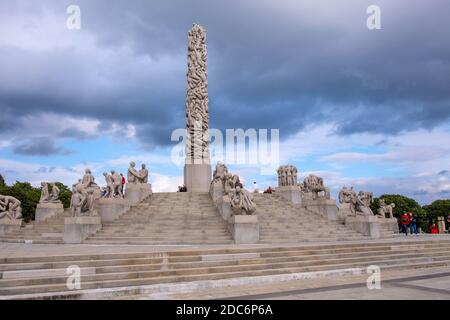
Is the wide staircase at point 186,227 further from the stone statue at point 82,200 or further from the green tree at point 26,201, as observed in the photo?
the green tree at point 26,201

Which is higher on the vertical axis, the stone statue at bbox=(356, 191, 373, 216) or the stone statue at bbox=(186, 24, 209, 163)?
the stone statue at bbox=(186, 24, 209, 163)

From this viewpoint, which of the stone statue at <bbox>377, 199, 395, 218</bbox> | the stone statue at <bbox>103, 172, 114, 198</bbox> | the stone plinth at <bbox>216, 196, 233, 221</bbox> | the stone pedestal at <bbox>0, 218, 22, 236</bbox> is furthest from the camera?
the stone statue at <bbox>377, 199, 395, 218</bbox>

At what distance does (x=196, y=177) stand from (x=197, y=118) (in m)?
5.38

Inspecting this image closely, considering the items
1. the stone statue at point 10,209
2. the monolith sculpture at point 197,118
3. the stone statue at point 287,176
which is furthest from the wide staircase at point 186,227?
the monolith sculpture at point 197,118

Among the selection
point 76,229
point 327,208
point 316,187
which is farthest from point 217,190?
point 76,229

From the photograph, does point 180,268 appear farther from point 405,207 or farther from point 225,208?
point 405,207

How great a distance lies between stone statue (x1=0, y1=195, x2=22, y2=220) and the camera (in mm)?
23719

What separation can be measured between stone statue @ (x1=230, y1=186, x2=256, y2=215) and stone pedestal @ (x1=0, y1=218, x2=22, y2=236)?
44.5 ft

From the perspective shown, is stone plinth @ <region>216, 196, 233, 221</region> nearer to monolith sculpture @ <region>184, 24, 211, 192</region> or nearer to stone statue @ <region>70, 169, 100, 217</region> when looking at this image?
stone statue @ <region>70, 169, 100, 217</region>

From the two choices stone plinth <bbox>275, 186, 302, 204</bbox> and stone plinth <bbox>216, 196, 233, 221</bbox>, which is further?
stone plinth <bbox>275, 186, 302, 204</bbox>

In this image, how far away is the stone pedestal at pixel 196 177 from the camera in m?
33.7

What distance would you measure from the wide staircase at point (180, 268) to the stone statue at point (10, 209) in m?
15.3

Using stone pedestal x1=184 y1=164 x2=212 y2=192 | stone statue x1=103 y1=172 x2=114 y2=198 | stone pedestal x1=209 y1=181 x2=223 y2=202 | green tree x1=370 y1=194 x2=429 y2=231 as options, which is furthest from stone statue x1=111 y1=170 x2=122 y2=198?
green tree x1=370 y1=194 x2=429 y2=231
